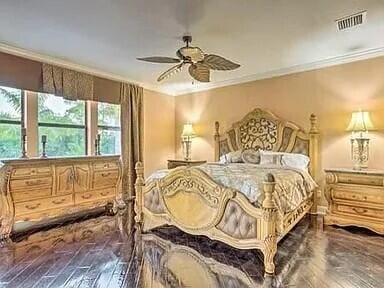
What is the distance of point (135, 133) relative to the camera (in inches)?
259

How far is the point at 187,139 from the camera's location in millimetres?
7199

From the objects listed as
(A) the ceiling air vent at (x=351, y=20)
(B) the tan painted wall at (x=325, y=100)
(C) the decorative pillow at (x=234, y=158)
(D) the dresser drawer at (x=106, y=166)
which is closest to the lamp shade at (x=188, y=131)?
(B) the tan painted wall at (x=325, y=100)

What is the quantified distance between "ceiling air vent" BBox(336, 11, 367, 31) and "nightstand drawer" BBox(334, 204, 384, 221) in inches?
97.2

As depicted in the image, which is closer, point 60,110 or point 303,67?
point 60,110

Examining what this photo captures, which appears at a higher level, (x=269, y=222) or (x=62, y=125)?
(x=62, y=125)

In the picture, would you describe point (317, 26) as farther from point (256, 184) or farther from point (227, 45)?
point (256, 184)

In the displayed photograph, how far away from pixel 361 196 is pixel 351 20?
2.37 metres

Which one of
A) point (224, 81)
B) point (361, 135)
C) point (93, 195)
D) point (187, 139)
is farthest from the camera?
point (187, 139)

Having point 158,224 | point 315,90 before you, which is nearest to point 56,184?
point 158,224

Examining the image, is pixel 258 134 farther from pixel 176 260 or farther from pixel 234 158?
pixel 176 260

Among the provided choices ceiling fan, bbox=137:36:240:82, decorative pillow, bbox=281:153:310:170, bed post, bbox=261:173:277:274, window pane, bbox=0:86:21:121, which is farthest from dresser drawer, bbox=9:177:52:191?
decorative pillow, bbox=281:153:310:170

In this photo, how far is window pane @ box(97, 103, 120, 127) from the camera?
20.2ft

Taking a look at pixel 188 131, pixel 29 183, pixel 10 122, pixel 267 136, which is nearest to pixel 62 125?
pixel 10 122

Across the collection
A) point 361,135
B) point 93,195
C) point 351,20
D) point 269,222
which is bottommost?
point 93,195
